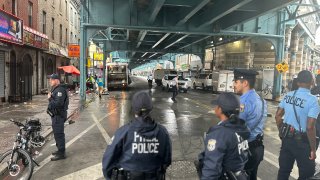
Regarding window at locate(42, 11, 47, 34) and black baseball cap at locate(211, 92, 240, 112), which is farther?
window at locate(42, 11, 47, 34)

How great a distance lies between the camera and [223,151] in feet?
9.38

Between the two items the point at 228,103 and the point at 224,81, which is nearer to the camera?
the point at 228,103

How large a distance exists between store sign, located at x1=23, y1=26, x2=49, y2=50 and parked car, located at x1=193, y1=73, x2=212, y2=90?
64.8 feet

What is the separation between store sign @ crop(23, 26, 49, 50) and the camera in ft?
65.4

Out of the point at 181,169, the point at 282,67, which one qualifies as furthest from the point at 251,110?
the point at 282,67

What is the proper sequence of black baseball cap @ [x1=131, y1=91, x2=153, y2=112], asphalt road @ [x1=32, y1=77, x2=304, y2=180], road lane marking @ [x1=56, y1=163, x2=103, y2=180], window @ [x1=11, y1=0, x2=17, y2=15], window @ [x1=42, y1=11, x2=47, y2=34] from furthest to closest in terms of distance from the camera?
window @ [x1=42, y1=11, x2=47, y2=34] < window @ [x1=11, y1=0, x2=17, y2=15] < asphalt road @ [x1=32, y1=77, x2=304, y2=180] < road lane marking @ [x1=56, y1=163, x2=103, y2=180] < black baseball cap @ [x1=131, y1=91, x2=153, y2=112]

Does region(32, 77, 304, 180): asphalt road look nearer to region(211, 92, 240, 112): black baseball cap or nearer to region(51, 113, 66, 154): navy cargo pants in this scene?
region(51, 113, 66, 154): navy cargo pants

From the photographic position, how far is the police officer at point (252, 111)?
394 centimetres

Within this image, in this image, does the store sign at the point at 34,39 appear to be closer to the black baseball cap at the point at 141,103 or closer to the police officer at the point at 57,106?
the police officer at the point at 57,106

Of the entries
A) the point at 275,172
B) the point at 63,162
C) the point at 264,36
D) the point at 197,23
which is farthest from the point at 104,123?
the point at 264,36

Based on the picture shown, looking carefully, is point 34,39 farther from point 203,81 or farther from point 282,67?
point 203,81

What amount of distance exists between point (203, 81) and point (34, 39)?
2239 cm

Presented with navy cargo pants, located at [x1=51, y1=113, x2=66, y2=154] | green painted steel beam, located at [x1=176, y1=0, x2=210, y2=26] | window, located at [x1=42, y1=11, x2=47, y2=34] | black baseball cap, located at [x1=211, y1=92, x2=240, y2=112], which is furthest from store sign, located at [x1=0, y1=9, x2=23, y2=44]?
black baseball cap, located at [x1=211, y1=92, x2=240, y2=112]

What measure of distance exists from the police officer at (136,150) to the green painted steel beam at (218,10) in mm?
14000
